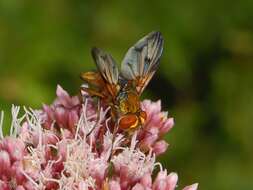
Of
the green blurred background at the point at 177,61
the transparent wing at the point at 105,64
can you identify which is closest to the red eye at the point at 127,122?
the transparent wing at the point at 105,64

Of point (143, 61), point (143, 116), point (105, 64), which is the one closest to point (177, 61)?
point (143, 61)

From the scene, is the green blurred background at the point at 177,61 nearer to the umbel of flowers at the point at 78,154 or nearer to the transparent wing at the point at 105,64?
the umbel of flowers at the point at 78,154

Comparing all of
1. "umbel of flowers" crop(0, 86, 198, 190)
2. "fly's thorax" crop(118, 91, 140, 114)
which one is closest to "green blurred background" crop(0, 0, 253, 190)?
"umbel of flowers" crop(0, 86, 198, 190)

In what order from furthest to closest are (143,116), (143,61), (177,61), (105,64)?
(177,61), (143,61), (143,116), (105,64)

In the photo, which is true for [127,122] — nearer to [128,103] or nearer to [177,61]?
[128,103]

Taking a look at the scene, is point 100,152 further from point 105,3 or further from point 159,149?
point 105,3

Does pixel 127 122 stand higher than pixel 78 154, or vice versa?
pixel 127 122

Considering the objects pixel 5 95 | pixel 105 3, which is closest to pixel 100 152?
pixel 5 95
